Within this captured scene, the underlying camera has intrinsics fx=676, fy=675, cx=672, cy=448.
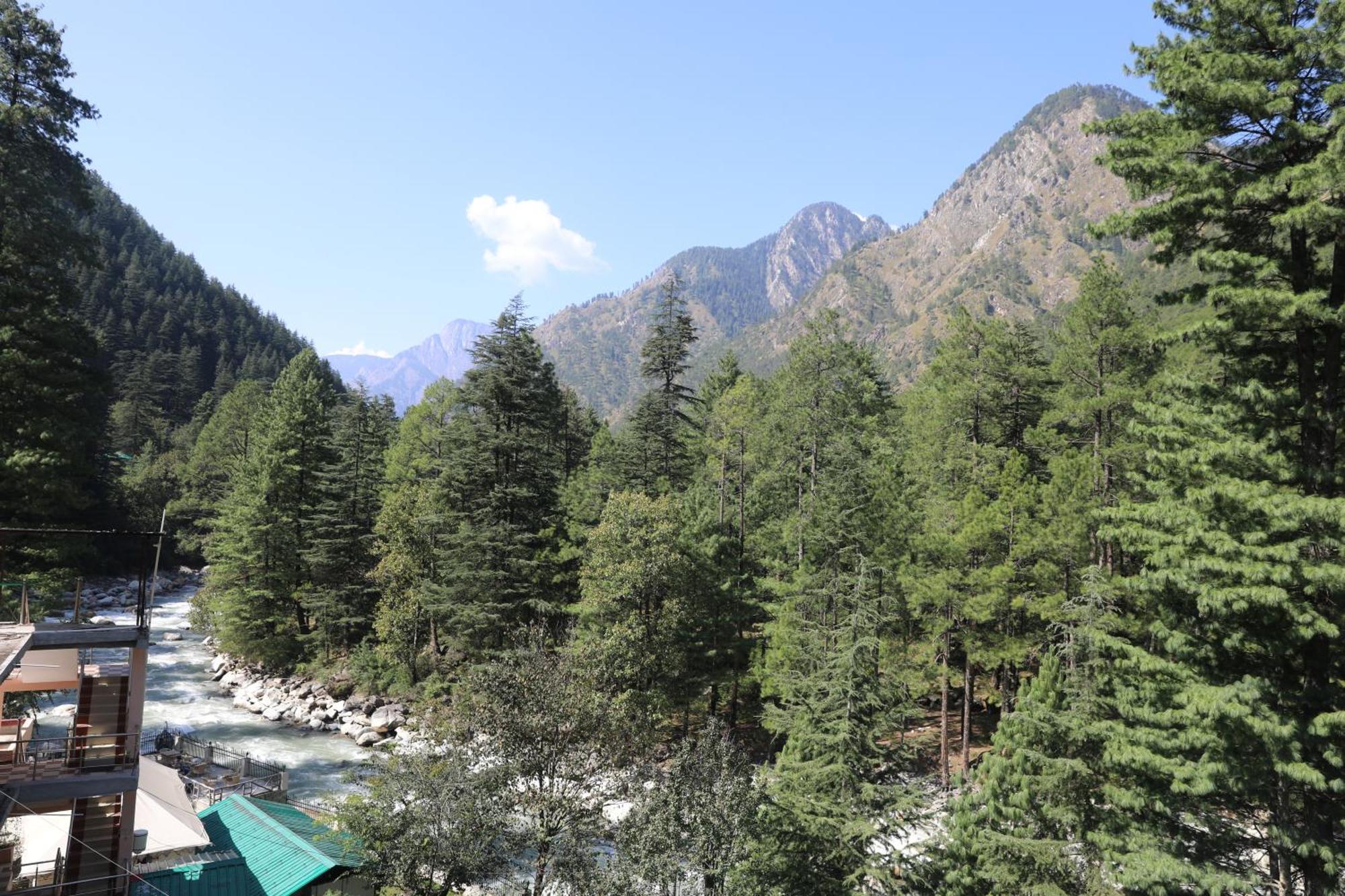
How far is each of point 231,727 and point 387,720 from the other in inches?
292

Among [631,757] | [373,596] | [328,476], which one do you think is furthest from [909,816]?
[328,476]

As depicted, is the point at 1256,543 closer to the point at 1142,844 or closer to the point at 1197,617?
the point at 1197,617

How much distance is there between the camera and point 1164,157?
10.9 m

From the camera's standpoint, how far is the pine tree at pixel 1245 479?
32.2 ft

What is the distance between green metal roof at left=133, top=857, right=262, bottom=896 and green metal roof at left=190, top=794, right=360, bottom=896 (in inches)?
1.1

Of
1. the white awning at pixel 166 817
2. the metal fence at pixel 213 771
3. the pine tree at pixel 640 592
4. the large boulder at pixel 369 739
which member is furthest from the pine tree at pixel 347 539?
the white awning at pixel 166 817

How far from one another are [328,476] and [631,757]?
31971mm

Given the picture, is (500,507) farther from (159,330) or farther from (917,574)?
(159,330)

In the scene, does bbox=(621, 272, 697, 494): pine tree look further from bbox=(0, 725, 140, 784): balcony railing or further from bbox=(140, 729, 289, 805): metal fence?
bbox=(0, 725, 140, 784): balcony railing

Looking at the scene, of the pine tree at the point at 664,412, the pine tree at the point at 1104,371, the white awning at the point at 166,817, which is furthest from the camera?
the pine tree at the point at 664,412

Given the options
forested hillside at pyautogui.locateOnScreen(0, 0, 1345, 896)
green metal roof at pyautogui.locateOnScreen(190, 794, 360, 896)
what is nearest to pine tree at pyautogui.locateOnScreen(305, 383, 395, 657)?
forested hillside at pyautogui.locateOnScreen(0, 0, 1345, 896)

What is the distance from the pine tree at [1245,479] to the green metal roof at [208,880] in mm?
17674

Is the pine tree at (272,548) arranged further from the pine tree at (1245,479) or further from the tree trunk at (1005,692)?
the pine tree at (1245,479)

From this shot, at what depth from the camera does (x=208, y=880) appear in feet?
48.7
